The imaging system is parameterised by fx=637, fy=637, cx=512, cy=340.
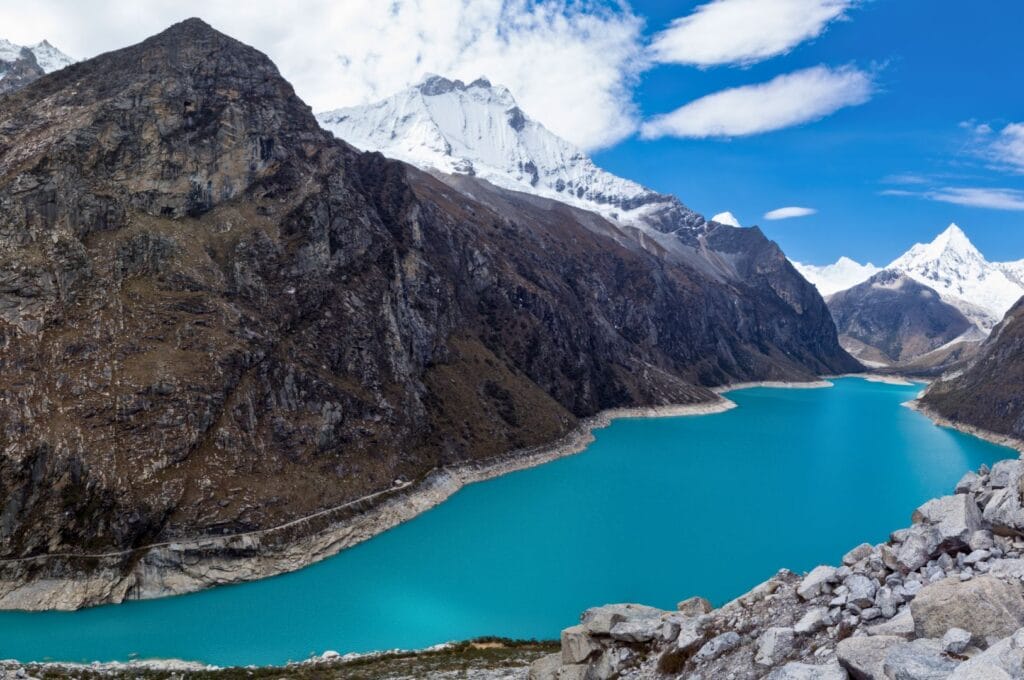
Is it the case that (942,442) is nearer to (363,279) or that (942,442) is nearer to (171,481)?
(363,279)

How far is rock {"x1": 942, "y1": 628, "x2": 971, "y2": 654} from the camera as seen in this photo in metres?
10.2

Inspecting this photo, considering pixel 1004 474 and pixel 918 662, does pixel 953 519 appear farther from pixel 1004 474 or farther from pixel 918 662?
pixel 918 662

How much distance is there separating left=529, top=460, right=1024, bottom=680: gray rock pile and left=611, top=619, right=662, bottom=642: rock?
1.4 inches

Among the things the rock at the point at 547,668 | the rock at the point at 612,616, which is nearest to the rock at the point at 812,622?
the rock at the point at 612,616

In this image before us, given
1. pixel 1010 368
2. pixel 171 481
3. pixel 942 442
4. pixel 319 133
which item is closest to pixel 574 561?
pixel 171 481

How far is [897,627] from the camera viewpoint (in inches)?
465

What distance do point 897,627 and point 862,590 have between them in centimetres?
201

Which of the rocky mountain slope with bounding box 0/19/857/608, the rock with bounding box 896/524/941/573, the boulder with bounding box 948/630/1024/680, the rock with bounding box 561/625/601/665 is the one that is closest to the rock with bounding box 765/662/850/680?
the boulder with bounding box 948/630/1024/680

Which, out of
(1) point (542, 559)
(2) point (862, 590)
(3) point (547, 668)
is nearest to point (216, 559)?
(1) point (542, 559)

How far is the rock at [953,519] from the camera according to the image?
14180 millimetres

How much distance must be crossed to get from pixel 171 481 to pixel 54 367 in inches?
593

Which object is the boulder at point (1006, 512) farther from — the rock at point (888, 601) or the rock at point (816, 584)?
the rock at point (816, 584)

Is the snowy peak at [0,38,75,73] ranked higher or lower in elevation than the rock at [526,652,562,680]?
higher

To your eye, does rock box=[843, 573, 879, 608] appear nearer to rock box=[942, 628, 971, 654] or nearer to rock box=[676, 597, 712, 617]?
rock box=[942, 628, 971, 654]
